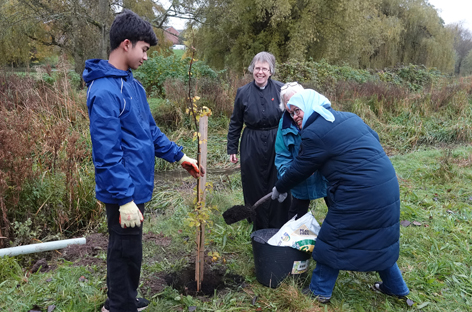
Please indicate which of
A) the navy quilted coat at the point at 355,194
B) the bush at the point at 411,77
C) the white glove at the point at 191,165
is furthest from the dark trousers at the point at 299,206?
the bush at the point at 411,77

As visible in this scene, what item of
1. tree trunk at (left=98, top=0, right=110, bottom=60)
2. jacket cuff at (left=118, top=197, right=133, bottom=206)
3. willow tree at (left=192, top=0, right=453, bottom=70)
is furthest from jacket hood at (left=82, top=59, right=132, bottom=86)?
willow tree at (left=192, top=0, right=453, bottom=70)

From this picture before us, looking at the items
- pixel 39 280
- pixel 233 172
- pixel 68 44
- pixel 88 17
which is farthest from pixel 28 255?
pixel 68 44

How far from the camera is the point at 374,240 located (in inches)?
91.8

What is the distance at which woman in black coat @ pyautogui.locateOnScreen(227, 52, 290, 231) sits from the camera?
3.53 m

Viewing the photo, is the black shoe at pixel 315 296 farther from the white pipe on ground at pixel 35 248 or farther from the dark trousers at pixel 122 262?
the white pipe on ground at pixel 35 248

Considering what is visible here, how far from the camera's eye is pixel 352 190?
2.31 m

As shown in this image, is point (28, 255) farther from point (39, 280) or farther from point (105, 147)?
point (105, 147)

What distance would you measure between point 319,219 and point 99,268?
2514 mm

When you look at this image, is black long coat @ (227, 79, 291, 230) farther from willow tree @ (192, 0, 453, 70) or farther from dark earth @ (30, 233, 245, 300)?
willow tree @ (192, 0, 453, 70)

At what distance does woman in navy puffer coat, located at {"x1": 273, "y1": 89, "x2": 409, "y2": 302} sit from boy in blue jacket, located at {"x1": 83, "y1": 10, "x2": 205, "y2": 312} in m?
1.10

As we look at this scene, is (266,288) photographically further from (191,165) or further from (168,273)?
(191,165)

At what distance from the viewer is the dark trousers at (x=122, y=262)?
208cm

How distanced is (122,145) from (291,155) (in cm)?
157

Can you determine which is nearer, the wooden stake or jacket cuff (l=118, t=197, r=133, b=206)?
jacket cuff (l=118, t=197, r=133, b=206)
